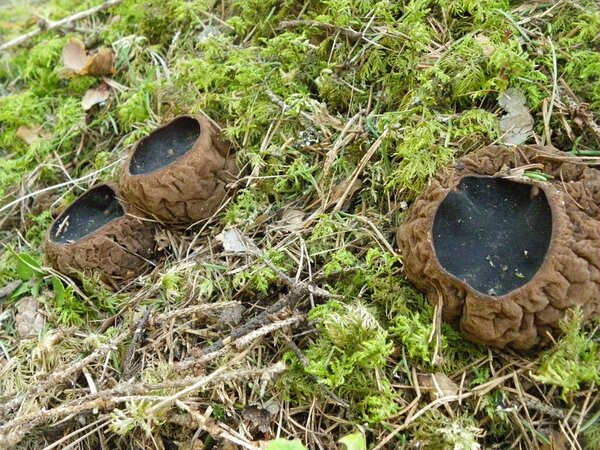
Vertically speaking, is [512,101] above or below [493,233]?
above

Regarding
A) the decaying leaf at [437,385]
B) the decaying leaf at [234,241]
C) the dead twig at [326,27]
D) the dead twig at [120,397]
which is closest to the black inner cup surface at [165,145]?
the decaying leaf at [234,241]

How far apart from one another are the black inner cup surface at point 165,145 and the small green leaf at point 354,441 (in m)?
1.75

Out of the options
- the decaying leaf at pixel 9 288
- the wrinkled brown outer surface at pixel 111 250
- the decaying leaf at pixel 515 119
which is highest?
the decaying leaf at pixel 515 119

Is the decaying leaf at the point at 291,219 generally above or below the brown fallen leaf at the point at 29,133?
above

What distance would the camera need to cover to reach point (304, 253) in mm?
2680

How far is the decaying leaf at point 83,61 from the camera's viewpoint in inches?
156

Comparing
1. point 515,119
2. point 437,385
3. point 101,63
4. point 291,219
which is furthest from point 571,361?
point 101,63

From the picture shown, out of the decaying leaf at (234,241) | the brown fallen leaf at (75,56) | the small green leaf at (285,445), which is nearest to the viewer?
the small green leaf at (285,445)

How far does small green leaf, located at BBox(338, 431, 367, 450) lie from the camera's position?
6.81 ft

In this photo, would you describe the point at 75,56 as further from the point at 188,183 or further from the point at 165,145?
the point at 188,183

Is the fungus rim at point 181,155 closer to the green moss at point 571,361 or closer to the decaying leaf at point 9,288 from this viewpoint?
the decaying leaf at point 9,288

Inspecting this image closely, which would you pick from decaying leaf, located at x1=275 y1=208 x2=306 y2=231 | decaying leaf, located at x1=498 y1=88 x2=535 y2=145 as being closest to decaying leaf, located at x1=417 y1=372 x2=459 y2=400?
decaying leaf, located at x1=275 y1=208 x2=306 y2=231

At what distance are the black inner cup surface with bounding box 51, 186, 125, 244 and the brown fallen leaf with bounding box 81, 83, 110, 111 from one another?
889 millimetres

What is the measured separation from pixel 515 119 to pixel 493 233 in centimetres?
65
